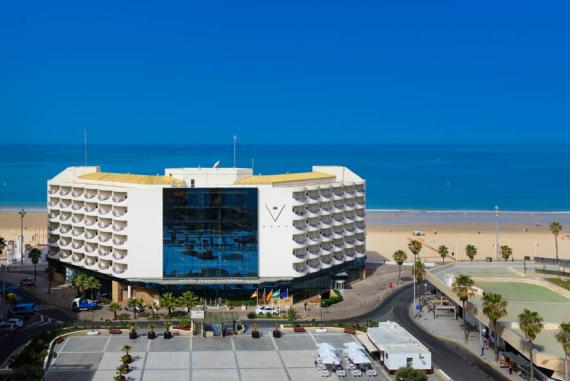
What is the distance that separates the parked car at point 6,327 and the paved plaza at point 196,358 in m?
8.01

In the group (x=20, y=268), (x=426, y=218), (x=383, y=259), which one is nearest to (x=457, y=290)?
(x=383, y=259)

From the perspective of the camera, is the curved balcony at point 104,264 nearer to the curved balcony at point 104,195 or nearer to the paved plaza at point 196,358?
the curved balcony at point 104,195

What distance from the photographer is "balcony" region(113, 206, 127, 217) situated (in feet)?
277

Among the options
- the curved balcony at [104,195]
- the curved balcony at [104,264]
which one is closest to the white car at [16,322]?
the curved balcony at [104,264]

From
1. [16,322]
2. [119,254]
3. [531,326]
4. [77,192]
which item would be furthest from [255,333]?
[77,192]

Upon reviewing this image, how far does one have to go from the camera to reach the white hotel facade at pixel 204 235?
82250mm

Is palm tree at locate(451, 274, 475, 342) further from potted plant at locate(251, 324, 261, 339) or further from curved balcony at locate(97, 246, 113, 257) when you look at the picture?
curved balcony at locate(97, 246, 113, 257)

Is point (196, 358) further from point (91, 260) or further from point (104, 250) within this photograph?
point (91, 260)

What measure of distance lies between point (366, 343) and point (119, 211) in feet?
113

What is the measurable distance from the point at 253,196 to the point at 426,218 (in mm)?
103958

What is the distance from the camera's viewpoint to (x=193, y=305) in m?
77.6

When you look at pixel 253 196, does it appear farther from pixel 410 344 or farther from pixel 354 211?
pixel 410 344

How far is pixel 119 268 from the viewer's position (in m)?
84.1

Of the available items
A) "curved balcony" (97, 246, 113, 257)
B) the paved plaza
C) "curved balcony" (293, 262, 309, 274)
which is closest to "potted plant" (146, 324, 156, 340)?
the paved plaza
